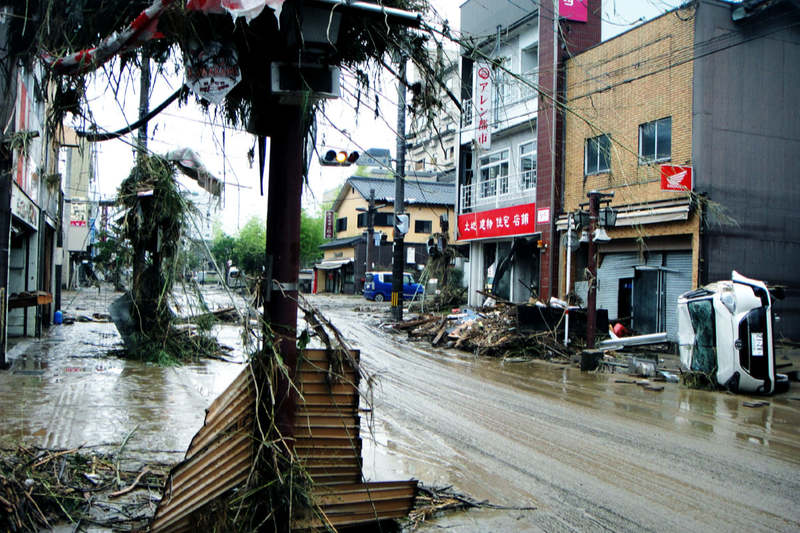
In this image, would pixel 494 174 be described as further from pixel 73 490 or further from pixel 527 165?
pixel 73 490

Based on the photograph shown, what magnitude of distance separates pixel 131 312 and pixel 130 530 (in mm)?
9606

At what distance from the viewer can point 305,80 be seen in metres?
3.85

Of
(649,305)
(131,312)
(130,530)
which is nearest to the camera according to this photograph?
(130,530)

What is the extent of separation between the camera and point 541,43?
23.5m

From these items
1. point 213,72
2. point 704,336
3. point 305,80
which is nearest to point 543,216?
point 704,336

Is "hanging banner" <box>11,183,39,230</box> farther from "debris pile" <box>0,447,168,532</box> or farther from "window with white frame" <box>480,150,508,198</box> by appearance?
"window with white frame" <box>480,150,508,198</box>

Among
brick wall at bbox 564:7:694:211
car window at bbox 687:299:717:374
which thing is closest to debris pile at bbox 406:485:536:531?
car window at bbox 687:299:717:374

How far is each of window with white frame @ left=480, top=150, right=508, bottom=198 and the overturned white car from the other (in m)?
15.1

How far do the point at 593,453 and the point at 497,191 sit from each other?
20.0 metres

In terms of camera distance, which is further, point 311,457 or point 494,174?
point 494,174

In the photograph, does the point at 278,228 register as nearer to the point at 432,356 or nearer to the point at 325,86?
the point at 325,86

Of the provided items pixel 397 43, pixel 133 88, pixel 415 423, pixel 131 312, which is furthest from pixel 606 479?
pixel 131 312

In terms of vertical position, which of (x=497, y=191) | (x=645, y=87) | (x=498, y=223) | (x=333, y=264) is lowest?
(x=333, y=264)

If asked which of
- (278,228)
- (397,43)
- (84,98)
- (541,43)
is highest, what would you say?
(541,43)
